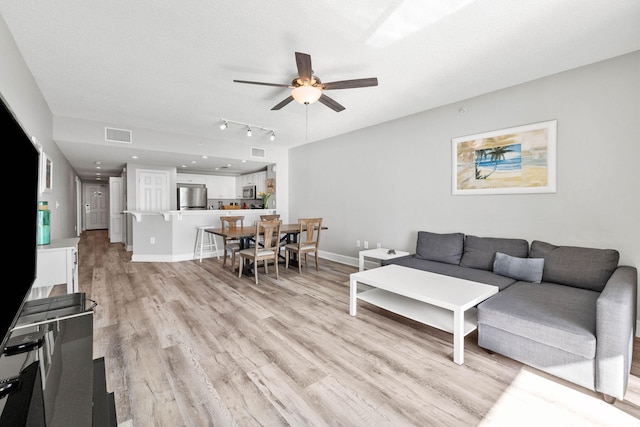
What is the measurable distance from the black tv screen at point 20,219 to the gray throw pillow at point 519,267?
3475 millimetres

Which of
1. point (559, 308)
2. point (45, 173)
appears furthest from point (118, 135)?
point (559, 308)

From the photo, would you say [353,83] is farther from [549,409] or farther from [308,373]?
[549,409]

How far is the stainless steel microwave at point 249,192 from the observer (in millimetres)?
7864

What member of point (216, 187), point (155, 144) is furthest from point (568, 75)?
point (216, 187)

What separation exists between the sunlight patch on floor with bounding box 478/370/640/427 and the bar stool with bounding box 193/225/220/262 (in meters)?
5.07

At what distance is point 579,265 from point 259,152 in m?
5.55

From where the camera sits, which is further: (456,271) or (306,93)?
(456,271)

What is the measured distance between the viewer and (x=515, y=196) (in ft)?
10.3

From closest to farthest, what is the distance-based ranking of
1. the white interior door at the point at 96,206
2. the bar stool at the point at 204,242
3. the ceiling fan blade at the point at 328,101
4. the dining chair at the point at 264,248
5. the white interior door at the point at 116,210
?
1. the ceiling fan blade at the point at 328,101
2. the dining chair at the point at 264,248
3. the bar stool at the point at 204,242
4. the white interior door at the point at 116,210
5. the white interior door at the point at 96,206

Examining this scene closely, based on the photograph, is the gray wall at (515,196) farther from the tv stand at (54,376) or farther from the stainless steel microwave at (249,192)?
the tv stand at (54,376)

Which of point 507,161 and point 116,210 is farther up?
point 507,161

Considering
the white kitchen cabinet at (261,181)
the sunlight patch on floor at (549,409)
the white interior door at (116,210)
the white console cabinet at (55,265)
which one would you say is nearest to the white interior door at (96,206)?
the white interior door at (116,210)

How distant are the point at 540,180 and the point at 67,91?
17.7 ft

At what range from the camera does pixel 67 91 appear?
3230mm
